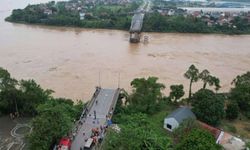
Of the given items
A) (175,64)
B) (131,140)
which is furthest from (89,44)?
(131,140)

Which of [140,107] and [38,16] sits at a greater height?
[38,16]

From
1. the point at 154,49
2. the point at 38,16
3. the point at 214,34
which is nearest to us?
the point at 154,49

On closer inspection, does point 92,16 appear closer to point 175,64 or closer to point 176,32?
point 176,32

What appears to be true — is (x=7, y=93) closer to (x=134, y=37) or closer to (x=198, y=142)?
(x=198, y=142)

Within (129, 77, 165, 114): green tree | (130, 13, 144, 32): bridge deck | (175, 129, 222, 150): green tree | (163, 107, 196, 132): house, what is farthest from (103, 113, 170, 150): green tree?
(130, 13, 144, 32): bridge deck

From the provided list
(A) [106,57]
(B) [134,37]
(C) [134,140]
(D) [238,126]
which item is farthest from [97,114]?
(B) [134,37]

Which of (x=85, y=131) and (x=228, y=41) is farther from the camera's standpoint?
(x=228, y=41)

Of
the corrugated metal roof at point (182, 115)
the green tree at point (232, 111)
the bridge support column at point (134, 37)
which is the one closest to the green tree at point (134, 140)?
the corrugated metal roof at point (182, 115)

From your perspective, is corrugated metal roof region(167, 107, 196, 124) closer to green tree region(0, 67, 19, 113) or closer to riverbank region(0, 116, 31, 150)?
riverbank region(0, 116, 31, 150)
